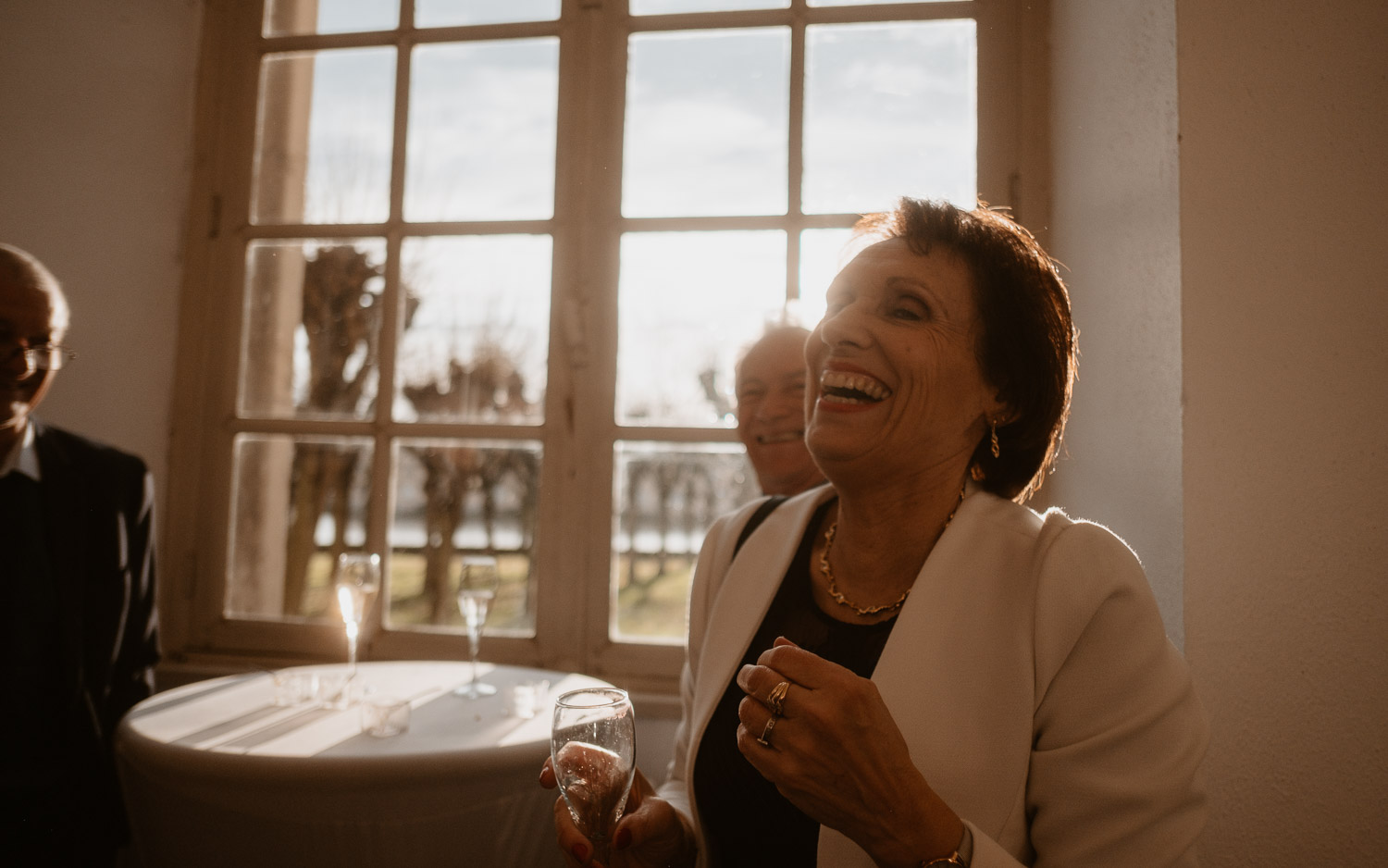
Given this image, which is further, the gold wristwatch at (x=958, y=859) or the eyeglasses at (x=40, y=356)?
the eyeglasses at (x=40, y=356)

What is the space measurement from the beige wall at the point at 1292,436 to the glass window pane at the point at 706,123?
46.7 inches

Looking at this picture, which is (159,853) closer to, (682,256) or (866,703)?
(866,703)

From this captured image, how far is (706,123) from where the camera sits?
2.31 metres

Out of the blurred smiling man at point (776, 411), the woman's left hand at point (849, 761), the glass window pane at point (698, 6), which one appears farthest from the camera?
the glass window pane at point (698, 6)

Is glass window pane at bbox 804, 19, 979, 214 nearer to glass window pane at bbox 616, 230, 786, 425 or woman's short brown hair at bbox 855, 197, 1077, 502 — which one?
glass window pane at bbox 616, 230, 786, 425

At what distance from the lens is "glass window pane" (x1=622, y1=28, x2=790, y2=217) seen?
7.47 ft

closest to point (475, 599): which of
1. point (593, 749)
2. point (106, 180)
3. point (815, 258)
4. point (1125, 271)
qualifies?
point (593, 749)

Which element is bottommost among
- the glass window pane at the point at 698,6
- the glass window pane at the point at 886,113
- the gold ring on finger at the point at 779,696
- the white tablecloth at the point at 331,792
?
the white tablecloth at the point at 331,792

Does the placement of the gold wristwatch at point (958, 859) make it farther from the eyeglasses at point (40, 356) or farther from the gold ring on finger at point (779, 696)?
the eyeglasses at point (40, 356)

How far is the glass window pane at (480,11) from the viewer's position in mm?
2393

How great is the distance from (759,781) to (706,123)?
1827mm

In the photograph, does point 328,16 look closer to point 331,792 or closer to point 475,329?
point 475,329

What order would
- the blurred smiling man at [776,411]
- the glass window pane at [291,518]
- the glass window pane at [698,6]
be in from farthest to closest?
the glass window pane at [291,518] → the glass window pane at [698,6] → the blurred smiling man at [776,411]

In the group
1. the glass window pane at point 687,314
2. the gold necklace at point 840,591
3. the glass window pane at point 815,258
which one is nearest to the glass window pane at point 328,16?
the glass window pane at point 687,314
